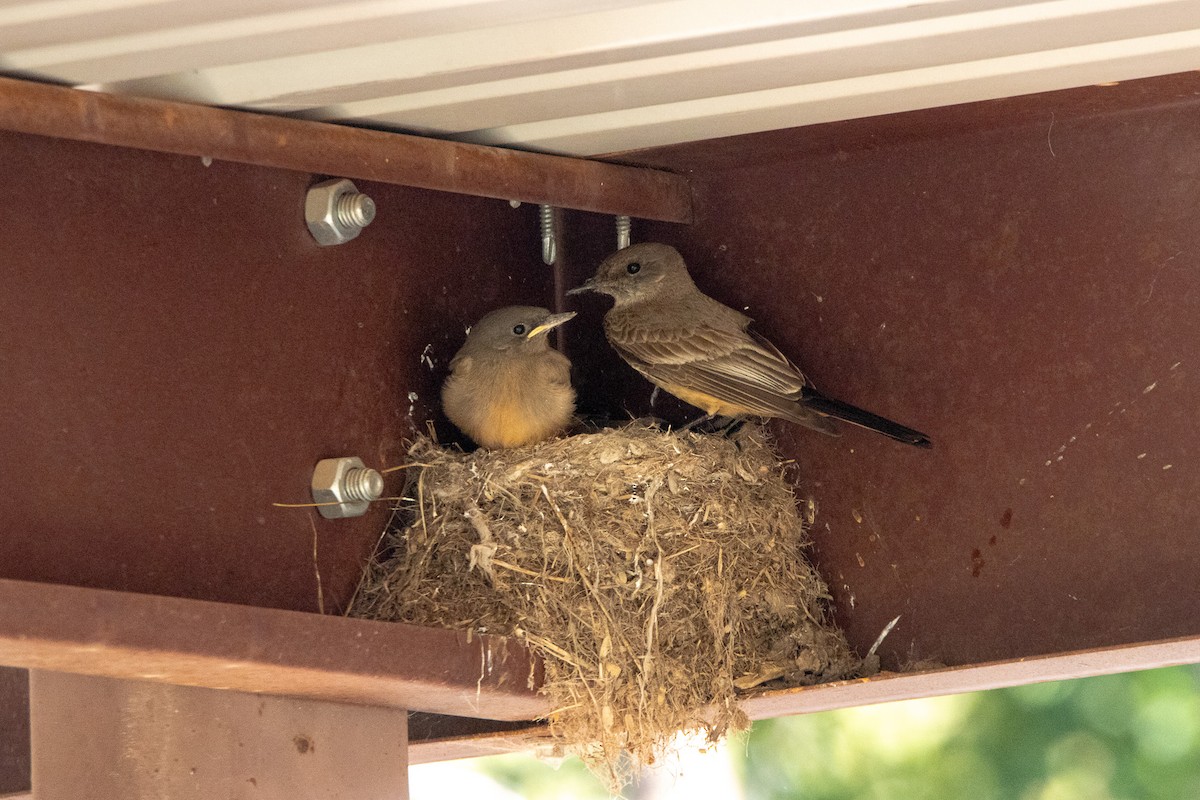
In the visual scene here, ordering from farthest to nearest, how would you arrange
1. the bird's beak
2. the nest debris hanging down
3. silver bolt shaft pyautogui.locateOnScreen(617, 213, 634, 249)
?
silver bolt shaft pyautogui.locateOnScreen(617, 213, 634, 249), the bird's beak, the nest debris hanging down

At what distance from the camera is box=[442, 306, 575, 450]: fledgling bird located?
6.32 m

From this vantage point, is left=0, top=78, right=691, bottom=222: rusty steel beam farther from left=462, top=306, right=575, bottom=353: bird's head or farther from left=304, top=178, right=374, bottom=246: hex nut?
left=462, top=306, right=575, bottom=353: bird's head

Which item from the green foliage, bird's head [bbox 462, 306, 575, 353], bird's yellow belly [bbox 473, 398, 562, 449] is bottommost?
the green foliage

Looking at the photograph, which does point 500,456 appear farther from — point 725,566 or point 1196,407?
point 1196,407

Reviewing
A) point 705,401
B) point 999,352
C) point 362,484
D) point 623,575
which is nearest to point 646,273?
point 705,401

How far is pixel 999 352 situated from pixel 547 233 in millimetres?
2068

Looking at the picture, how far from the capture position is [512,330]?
6.42 m

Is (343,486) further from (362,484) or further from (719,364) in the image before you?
(719,364)

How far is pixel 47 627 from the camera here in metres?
3.67

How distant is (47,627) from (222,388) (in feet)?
4.28

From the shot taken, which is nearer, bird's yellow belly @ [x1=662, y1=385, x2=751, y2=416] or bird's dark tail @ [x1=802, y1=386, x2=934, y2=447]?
bird's dark tail @ [x1=802, y1=386, x2=934, y2=447]

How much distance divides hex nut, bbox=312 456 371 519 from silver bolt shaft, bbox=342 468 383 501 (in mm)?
11

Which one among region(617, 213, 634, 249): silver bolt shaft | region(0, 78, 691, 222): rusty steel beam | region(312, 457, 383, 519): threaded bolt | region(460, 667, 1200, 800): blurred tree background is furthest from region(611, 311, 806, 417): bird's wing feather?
region(460, 667, 1200, 800): blurred tree background

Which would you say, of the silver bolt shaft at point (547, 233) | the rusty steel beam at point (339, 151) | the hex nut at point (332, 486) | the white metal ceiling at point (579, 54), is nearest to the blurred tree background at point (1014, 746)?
the silver bolt shaft at point (547, 233)
